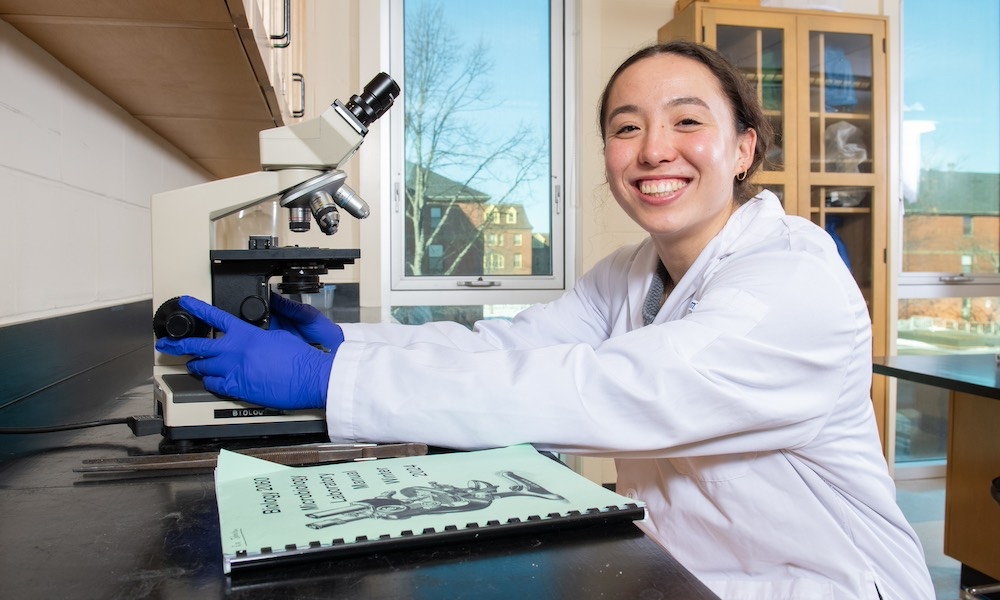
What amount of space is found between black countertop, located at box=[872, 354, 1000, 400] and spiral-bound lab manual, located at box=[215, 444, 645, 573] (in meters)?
1.47

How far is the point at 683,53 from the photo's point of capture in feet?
3.67

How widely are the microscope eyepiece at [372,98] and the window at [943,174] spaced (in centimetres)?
327

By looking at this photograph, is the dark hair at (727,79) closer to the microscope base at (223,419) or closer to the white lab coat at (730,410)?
the white lab coat at (730,410)

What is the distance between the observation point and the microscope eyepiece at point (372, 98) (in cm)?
95

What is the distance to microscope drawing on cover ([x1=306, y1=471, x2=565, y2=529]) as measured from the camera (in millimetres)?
518

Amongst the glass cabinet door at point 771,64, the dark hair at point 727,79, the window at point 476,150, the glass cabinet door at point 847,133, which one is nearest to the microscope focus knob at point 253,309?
the dark hair at point 727,79

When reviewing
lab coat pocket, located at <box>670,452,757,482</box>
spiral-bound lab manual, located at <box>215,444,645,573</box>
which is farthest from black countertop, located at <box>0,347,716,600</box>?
lab coat pocket, located at <box>670,452,757,482</box>

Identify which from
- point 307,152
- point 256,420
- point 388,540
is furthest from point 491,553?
point 307,152

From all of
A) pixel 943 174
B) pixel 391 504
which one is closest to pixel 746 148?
pixel 391 504

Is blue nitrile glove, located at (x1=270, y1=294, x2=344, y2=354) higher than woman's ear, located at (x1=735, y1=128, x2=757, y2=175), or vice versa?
woman's ear, located at (x1=735, y1=128, x2=757, y2=175)

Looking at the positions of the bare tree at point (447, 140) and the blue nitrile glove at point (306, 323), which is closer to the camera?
the blue nitrile glove at point (306, 323)

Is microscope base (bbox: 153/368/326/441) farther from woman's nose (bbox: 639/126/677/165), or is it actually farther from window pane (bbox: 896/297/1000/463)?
window pane (bbox: 896/297/1000/463)

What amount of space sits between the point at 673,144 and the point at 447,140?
7.30 feet

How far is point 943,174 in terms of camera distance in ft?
11.3
